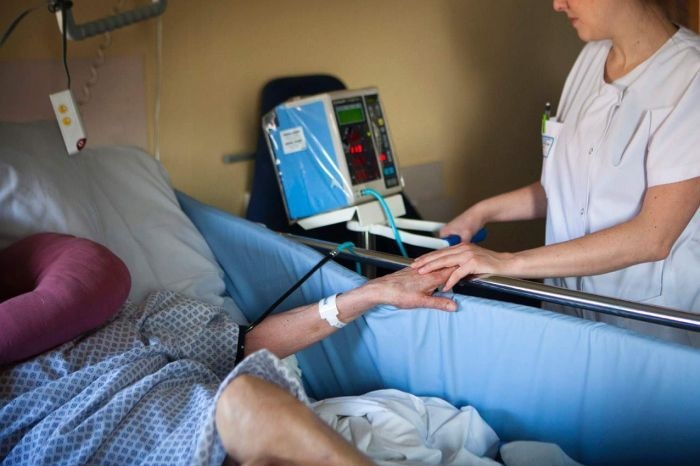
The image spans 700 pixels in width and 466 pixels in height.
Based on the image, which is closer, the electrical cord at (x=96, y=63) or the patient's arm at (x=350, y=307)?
the patient's arm at (x=350, y=307)

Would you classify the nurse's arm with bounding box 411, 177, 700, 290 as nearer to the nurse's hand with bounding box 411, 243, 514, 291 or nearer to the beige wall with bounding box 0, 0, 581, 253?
the nurse's hand with bounding box 411, 243, 514, 291

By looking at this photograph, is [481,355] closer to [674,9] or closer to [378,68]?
[674,9]

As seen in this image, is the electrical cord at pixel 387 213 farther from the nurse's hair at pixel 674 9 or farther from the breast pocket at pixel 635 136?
the nurse's hair at pixel 674 9

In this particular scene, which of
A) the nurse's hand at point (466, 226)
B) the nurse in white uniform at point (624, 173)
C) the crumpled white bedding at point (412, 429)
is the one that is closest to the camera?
the crumpled white bedding at point (412, 429)

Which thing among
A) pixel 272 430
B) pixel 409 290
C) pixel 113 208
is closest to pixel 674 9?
pixel 409 290

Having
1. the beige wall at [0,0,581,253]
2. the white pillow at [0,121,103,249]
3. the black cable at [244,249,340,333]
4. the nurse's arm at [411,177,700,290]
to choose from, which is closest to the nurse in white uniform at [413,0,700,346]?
the nurse's arm at [411,177,700,290]

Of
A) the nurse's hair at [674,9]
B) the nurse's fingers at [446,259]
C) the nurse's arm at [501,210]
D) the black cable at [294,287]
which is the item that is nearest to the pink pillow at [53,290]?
the black cable at [294,287]

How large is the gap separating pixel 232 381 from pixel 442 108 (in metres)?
1.98

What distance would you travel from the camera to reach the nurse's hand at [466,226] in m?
1.92

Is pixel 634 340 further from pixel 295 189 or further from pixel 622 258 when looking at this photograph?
pixel 295 189

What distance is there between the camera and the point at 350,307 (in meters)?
1.53

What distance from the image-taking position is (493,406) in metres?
1.46

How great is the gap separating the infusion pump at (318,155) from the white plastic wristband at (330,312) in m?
0.61

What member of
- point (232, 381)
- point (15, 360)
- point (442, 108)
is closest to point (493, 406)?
point (232, 381)
